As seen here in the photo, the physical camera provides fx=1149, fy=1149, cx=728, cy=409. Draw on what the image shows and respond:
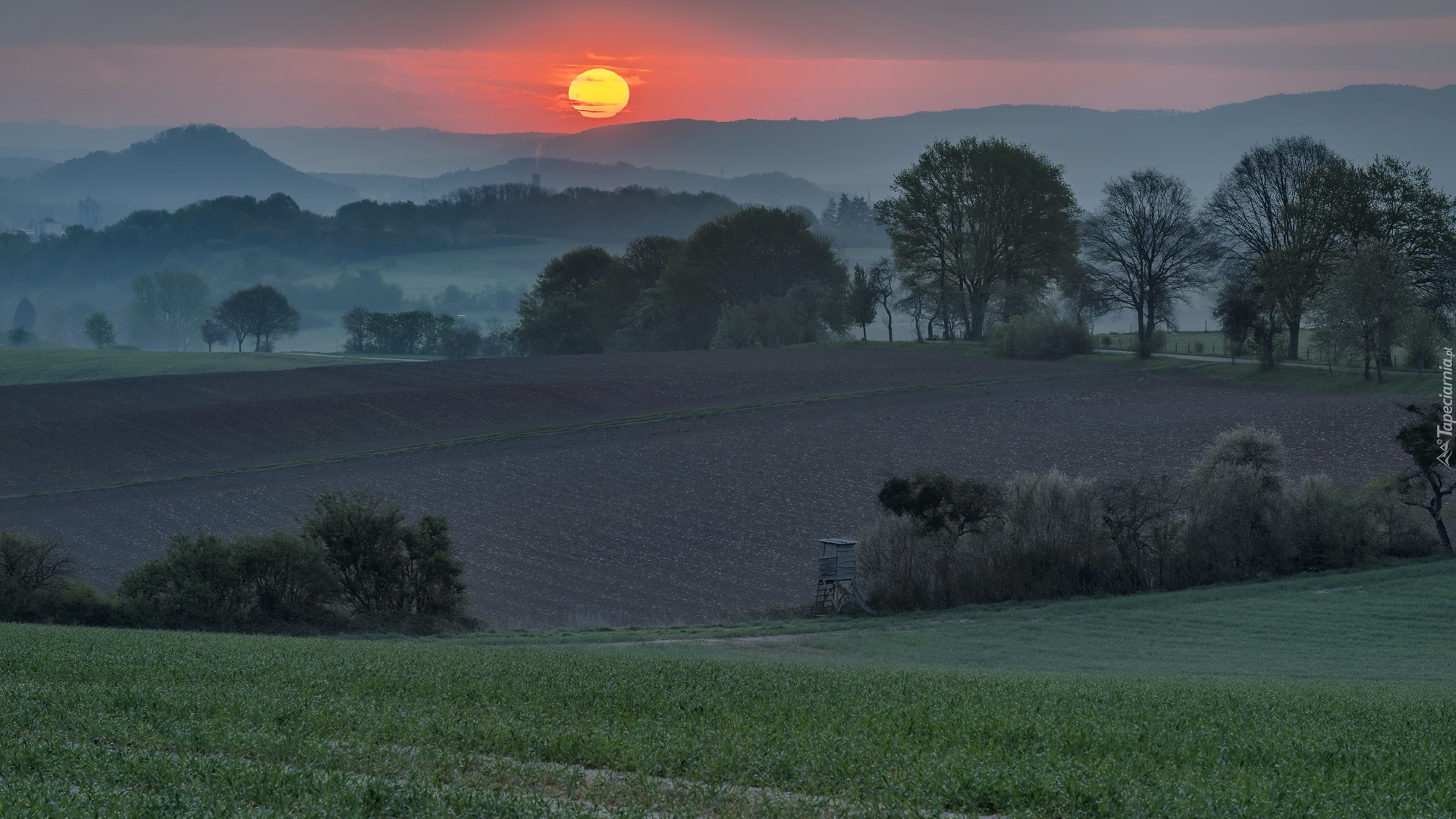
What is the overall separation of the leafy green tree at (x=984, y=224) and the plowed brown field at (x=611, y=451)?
17.4m

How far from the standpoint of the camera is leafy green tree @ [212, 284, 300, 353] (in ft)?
472

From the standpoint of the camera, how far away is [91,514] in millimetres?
38750

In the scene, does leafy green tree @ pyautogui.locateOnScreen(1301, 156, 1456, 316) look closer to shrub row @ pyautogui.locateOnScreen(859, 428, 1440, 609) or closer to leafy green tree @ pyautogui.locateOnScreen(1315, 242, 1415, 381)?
leafy green tree @ pyautogui.locateOnScreen(1315, 242, 1415, 381)

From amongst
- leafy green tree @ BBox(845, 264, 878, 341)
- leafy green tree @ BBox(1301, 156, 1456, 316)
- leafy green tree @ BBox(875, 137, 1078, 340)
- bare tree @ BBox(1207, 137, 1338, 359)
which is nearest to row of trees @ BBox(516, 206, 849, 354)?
leafy green tree @ BBox(845, 264, 878, 341)

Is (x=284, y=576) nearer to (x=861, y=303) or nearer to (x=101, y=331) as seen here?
(x=861, y=303)

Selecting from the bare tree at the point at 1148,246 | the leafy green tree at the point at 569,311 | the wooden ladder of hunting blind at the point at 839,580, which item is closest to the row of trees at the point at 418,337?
the leafy green tree at the point at 569,311

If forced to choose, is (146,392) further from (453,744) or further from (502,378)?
(453,744)

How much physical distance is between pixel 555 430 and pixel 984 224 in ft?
167

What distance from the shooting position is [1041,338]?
84062 millimetres

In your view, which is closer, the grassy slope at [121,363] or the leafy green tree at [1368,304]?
the leafy green tree at [1368,304]

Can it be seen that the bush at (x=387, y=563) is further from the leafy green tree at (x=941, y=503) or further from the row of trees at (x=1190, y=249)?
the row of trees at (x=1190, y=249)

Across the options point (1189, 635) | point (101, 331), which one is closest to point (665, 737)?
point (1189, 635)

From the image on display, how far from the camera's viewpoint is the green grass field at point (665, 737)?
8484mm

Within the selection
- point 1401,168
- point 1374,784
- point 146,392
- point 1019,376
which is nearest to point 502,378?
point 146,392
